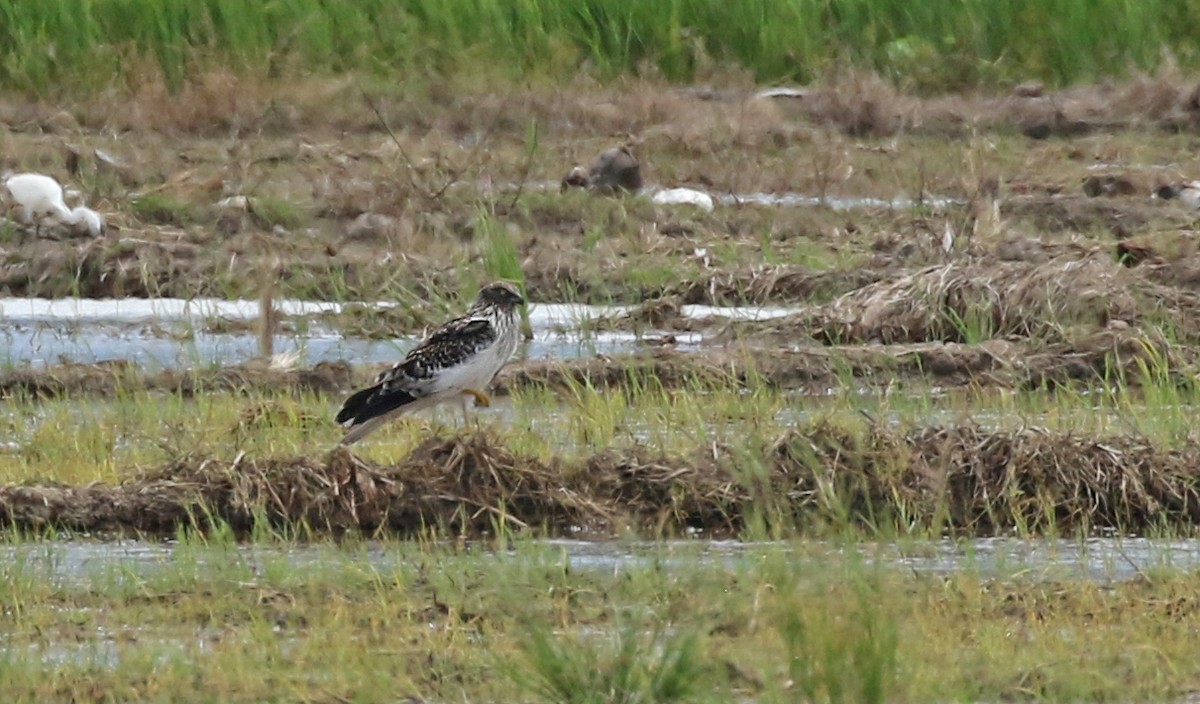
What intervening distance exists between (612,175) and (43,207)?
325cm

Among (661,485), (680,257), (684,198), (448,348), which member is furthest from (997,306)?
(684,198)

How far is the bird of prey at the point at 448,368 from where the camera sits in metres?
8.49

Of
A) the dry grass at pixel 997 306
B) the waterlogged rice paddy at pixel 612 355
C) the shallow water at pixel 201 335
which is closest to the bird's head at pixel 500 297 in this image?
the waterlogged rice paddy at pixel 612 355

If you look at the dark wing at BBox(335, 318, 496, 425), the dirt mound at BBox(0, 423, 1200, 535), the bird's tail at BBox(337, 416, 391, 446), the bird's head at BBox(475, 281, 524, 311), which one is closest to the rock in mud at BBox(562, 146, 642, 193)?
the bird's head at BBox(475, 281, 524, 311)

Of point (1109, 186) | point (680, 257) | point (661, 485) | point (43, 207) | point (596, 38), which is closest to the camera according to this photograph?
point (661, 485)

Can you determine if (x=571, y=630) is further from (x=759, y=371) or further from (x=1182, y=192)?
(x=1182, y=192)

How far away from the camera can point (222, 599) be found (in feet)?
21.2

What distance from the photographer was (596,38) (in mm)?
17672

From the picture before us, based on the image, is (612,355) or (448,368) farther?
(612,355)

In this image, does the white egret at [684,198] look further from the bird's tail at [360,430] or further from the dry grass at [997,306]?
the bird's tail at [360,430]

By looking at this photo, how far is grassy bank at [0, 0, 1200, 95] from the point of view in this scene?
17.2 meters

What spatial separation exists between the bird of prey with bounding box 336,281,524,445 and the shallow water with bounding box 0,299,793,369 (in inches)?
62.6

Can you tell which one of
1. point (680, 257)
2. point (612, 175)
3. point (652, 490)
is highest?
point (612, 175)

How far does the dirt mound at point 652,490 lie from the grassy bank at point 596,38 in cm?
952
